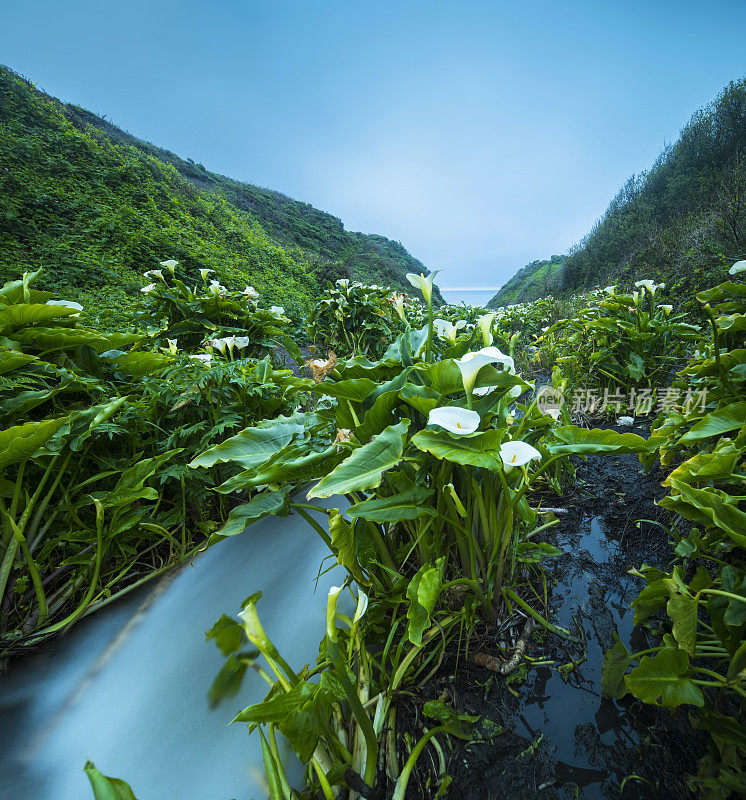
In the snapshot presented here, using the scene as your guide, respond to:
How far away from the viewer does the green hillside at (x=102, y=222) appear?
5.10 metres

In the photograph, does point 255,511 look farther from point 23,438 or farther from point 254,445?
point 23,438

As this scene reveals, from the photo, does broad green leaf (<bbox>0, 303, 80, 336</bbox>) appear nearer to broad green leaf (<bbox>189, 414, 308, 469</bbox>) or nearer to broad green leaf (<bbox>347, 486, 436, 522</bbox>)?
broad green leaf (<bbox>189, 414, 308, 469</bbox>)

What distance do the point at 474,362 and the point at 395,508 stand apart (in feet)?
1.13

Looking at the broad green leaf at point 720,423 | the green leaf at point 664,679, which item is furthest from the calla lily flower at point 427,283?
the green leaf at point 664,679

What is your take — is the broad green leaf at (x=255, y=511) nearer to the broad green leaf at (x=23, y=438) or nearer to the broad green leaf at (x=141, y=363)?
the broad green leaf at (x=23, y=438)

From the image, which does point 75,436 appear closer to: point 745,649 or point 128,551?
point 128,551

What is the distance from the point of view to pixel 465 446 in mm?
713

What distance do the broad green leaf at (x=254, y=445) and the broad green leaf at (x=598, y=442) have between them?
663 mm

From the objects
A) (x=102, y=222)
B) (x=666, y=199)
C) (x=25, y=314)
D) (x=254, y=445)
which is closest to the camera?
(x=254, y=445)

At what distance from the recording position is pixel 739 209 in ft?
11.1

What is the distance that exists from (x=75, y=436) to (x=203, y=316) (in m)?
1.48

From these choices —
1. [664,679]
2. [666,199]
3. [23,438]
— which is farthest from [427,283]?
[666,199]

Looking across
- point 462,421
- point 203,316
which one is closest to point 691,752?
point 462,421

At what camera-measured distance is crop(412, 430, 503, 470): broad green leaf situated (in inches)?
25.5
